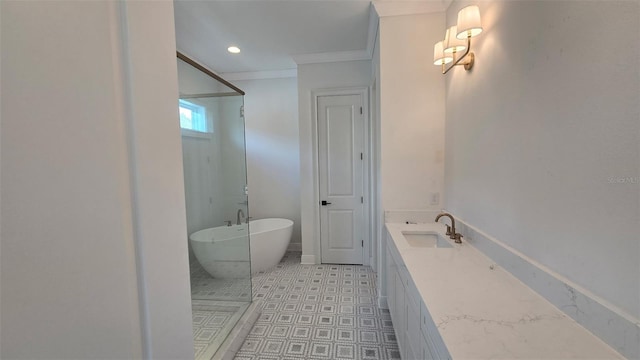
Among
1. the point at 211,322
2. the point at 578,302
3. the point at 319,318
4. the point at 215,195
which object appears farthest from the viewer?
the point at 215,195

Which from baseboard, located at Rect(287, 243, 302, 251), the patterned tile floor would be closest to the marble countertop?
the patterned tile floor

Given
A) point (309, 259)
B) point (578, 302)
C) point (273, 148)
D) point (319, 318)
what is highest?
point (273, 148)

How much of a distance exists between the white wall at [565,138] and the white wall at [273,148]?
285cm

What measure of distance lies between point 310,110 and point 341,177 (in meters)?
0.94

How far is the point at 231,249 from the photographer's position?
3037 mm

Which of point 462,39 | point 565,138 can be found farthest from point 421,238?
point 462,39

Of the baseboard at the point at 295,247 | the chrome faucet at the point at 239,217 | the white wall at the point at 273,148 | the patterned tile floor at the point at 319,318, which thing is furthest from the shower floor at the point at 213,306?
the white wall at the point at 273,148

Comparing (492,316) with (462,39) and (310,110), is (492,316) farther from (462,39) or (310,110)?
(310,110)

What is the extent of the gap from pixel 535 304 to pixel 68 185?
4.84ft

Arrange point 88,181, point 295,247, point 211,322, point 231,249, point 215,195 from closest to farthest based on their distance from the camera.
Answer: point 88,181 → point 211,322 → point 231,249 → point 215,195 → point 295,247

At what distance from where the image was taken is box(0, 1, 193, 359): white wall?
361mm

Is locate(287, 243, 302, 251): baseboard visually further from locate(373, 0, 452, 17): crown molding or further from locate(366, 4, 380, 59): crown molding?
locate(373, 0, 452, 17): crown molding

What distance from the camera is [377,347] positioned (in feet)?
6.86

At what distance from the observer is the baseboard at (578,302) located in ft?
2.60
